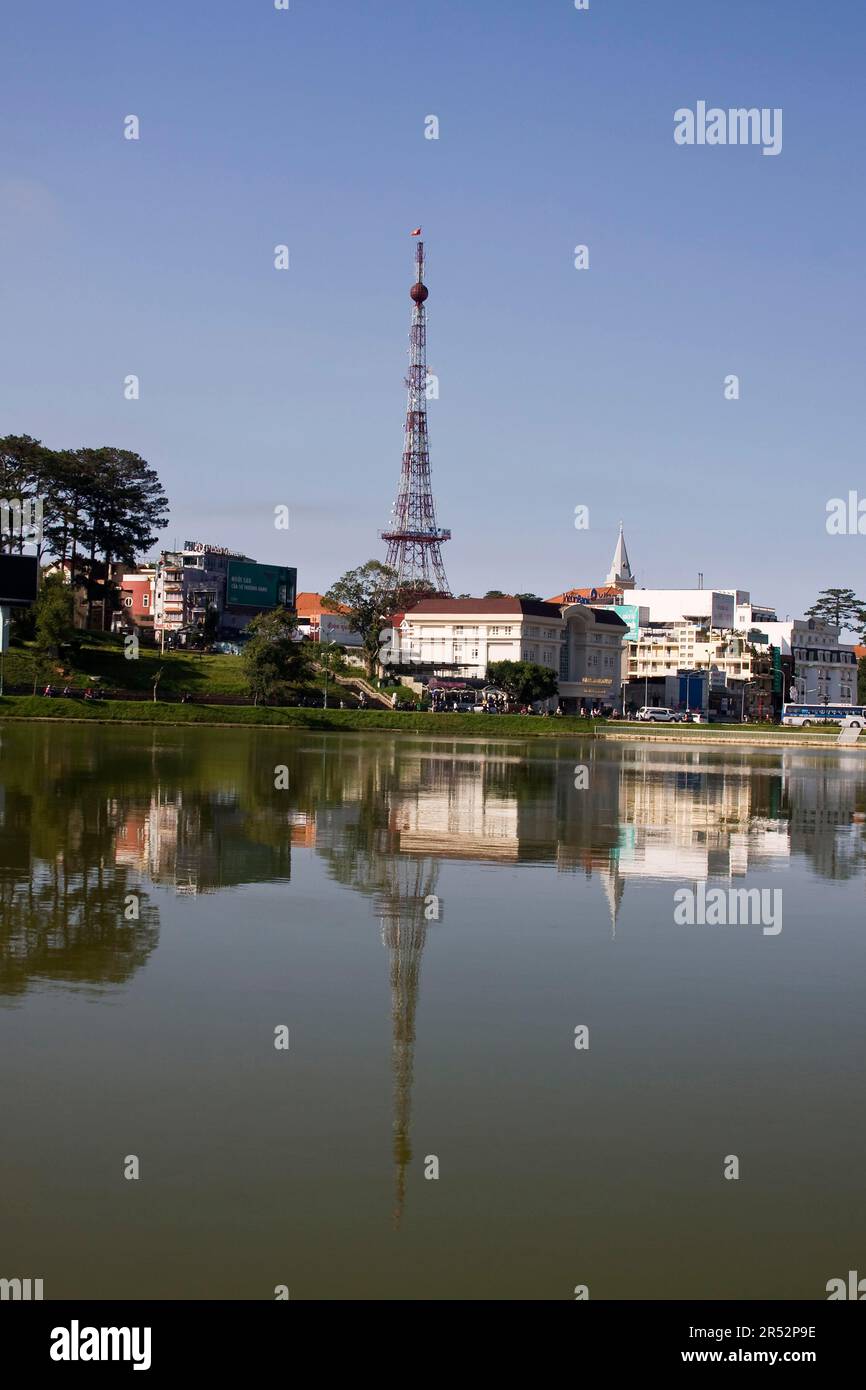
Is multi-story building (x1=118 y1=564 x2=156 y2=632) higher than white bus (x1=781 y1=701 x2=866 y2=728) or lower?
higher

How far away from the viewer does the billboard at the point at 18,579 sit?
87.6 metres

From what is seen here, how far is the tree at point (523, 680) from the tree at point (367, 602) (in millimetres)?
10507

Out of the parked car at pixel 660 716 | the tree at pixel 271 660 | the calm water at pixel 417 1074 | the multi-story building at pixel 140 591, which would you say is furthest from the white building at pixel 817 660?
the calm water at pixel 417 1074

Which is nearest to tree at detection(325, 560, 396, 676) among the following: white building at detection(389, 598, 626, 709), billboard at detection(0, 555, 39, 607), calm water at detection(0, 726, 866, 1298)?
white building at detection(389, 598, 626, 709)

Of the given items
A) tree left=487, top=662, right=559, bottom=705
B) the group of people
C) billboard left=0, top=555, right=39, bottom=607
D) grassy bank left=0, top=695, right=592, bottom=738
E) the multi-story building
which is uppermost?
the multi-story building

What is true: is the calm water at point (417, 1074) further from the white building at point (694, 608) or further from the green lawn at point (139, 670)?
the white building at point (694, 608)

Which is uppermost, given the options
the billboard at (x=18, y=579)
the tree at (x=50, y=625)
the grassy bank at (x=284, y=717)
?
the billboard at (x=18, y=579)

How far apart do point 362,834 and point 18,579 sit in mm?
65530

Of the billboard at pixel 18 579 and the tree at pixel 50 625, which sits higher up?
the billboard at pixel 18 579

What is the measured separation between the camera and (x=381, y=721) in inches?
3770

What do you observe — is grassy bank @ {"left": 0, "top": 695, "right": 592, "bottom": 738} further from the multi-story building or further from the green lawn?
the multi-story building

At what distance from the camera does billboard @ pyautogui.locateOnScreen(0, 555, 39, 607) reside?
87.6 metres

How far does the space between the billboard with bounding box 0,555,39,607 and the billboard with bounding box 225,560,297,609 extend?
60.3 meters
